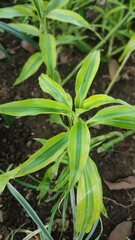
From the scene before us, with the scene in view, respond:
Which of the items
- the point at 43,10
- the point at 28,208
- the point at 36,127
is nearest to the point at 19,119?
the point at 36,127

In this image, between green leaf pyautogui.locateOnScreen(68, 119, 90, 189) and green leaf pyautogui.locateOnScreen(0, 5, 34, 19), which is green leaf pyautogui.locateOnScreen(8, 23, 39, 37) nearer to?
green leaf pyautogui.locateOnScreen(0, 5, 34, 19)

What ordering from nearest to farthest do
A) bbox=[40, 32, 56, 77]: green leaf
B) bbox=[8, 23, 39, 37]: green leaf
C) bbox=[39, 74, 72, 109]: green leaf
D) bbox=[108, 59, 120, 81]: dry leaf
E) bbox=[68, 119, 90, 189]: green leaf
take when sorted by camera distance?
bbox=[68, 119, 90, 189]: green leaf
bbox=[39, 74, 72, 109]: green leaf
bbox=[40, 32, 56, 77]: green leaf
bbox=[8, 23, 39, 37]: green leaf
bbox=[108, 59, 120, 81]: dry leaf

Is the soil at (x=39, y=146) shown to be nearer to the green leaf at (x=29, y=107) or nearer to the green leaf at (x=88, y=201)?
the green leaf at (x=88, y=201)

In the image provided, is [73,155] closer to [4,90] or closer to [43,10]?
[43,10]

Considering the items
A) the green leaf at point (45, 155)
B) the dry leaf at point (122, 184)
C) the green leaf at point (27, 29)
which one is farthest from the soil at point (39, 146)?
the green leaf at point (45, 155)

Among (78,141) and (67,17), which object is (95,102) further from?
(67,17)

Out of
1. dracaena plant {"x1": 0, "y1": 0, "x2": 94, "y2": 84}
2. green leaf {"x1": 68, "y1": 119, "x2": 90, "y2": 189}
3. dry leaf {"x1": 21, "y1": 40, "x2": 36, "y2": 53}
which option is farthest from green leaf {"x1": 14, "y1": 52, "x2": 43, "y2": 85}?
green leaf {"x1": 68, "y1": 119, "x2": 90, "y2": 189}

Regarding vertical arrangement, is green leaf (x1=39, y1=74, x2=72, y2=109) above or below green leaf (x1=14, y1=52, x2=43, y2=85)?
above
